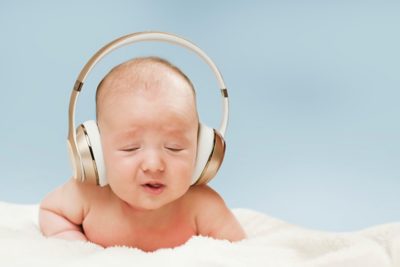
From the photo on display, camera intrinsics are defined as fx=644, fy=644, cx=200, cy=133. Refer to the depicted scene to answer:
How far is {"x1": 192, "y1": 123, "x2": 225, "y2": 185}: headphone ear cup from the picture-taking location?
68.0 inches

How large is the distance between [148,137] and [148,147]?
3 centimetres

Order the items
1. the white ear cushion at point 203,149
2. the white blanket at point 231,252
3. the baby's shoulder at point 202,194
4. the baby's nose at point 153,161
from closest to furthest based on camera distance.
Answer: the white blanket at point 231,252 < the baby's nose at point 153,161 < the white ear cushion at point 203,149 < the baby's shoulder at point 202,194

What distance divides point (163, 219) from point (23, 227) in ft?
1.40

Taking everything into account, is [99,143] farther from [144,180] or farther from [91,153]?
[144,180]

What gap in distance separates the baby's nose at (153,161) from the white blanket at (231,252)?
7.8 inches

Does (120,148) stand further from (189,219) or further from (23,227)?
(23,227)

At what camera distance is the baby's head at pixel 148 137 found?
1629mm

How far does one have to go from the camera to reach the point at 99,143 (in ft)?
5.45

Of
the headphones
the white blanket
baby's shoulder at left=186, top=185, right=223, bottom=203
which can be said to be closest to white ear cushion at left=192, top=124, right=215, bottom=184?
the headphones

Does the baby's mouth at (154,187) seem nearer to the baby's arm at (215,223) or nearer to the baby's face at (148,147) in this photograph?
the baby's face at (148,147)

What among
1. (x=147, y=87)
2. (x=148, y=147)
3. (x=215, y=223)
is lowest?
(x=215, y=223)

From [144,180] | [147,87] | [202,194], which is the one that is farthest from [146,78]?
[202,194]

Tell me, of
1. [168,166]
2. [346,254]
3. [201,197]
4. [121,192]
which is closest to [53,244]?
[121,192]

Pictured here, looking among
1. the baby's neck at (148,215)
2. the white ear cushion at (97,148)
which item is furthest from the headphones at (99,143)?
the baby's neck at (148,215)
